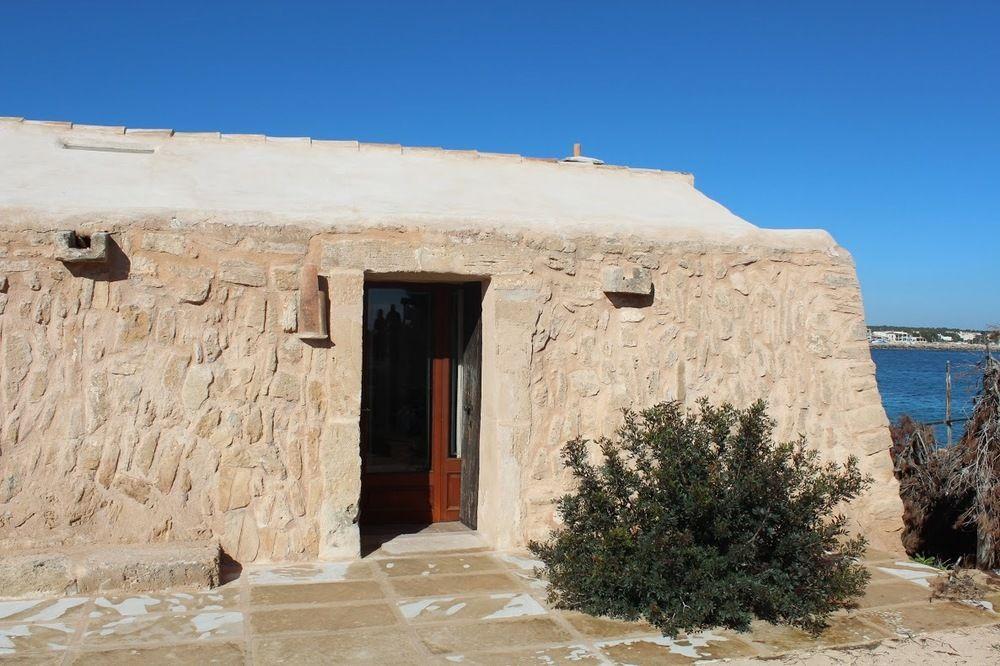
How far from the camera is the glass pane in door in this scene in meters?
6.33

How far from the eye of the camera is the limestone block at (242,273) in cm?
525

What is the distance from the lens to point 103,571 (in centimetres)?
463

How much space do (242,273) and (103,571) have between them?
1.85 m

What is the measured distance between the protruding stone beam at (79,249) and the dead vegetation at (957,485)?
20.0 feet

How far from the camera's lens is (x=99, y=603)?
451 cm

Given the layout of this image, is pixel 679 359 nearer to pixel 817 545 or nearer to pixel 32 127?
pixel 817 545

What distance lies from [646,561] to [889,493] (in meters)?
2.92

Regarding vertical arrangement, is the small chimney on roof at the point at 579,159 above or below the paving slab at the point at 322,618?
above

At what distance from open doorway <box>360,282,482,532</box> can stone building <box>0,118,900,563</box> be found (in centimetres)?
2

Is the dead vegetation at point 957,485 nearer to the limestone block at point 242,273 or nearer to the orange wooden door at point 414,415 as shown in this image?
the orange wooden door at point 414,415

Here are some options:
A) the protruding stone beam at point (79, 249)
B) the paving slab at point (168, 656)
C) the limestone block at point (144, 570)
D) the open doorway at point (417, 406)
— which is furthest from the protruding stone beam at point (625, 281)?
the paving slab at point (168, 656)

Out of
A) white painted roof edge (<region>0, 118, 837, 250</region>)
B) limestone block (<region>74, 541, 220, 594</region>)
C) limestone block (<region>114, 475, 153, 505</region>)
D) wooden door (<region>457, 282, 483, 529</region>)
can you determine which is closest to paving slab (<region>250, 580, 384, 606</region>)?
limestone block (<region>74, 541, 220, 594</region>)

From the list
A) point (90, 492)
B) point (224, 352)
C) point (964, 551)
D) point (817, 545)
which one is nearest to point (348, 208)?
point (224, 352)

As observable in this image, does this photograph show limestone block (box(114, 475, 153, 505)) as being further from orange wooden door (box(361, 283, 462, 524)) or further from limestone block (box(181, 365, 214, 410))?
orange wooden door (box(361, 283, 462, 524))
